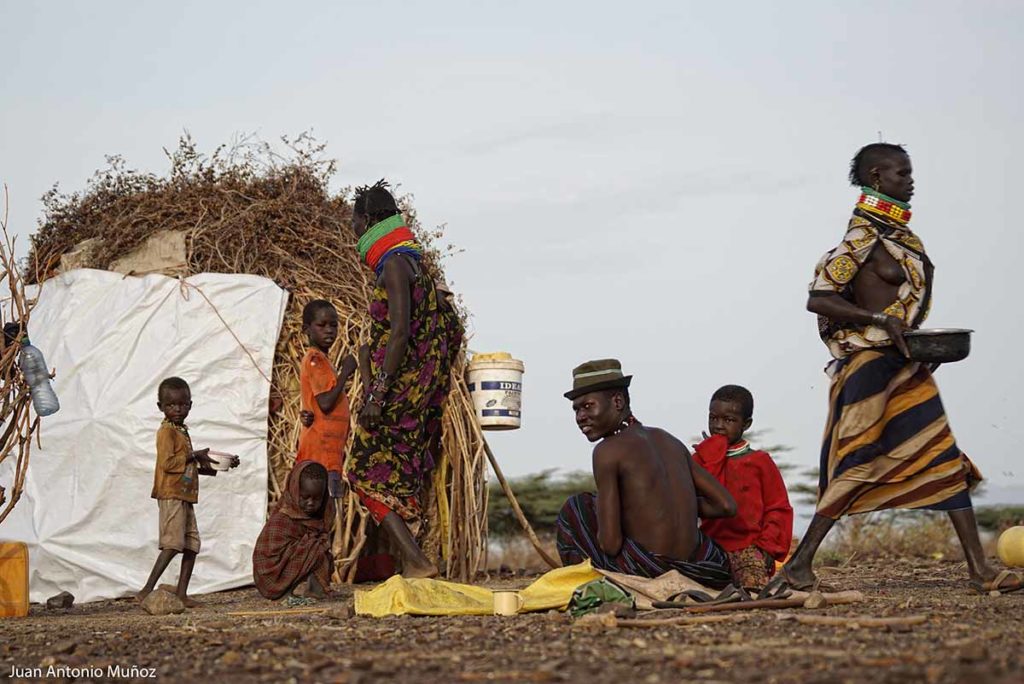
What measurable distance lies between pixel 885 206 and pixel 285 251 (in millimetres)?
4572

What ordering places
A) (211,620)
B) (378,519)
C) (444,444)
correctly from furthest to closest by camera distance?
(444,444), (378,519), (211,620)

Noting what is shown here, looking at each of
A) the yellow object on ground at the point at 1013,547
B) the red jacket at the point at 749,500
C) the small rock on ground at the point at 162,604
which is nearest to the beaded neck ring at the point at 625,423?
the red jacket at the point at 749,500

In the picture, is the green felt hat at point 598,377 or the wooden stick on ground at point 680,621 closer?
the wooden stick on ground at point 680,621

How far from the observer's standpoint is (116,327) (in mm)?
8883

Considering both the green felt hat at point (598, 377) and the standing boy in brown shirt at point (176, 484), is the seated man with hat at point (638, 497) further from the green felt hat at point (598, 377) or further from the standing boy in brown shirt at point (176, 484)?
the standing boy in brown shirt at point (176, 484)

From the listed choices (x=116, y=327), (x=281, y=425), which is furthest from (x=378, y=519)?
(x=116, y=327)

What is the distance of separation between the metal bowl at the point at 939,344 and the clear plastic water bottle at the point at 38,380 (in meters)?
4.03

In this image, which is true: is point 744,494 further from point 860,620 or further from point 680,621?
point 860,620

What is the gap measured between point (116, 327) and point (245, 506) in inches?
58.6

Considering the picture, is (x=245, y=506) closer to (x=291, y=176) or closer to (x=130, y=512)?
(x=130, y=512)

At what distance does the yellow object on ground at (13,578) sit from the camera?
257 inches

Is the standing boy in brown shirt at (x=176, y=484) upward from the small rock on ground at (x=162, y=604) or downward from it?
upward

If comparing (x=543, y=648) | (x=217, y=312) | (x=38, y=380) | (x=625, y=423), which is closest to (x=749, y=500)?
(x=625, y=423)

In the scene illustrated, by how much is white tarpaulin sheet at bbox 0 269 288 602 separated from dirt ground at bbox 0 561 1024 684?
104 inches
